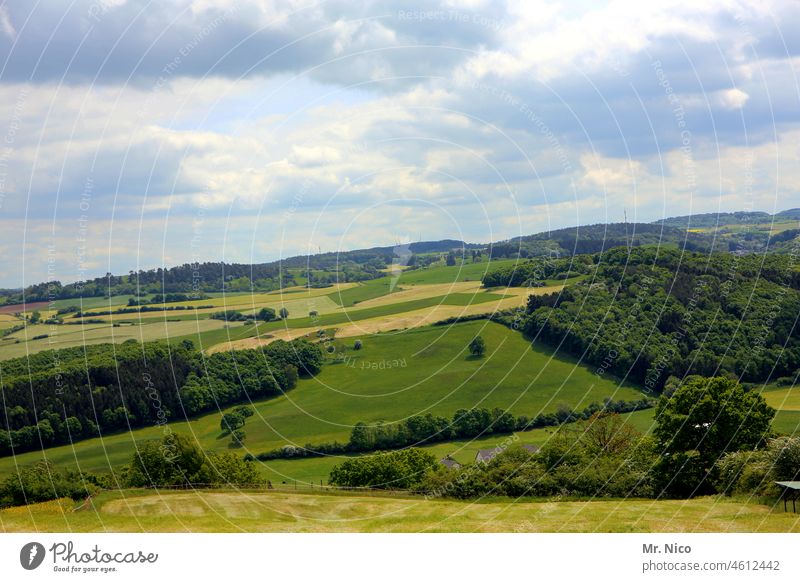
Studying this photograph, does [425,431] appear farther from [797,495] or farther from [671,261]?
[671,261]

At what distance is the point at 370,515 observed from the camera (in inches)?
1799

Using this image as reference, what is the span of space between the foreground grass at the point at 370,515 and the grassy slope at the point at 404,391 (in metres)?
41.6

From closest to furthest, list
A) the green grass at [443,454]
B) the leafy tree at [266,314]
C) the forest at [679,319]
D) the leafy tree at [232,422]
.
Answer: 1. the green grass at [443,454]
2. the leafy tree at [232,422]
3. the forest at [679,319]
4. the leafy tree at [266,314]

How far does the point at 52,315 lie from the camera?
131500 millimetres

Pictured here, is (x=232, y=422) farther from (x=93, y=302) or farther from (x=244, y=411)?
(x=93, y=302)

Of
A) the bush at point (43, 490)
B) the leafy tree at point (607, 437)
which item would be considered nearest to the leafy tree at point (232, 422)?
the bush at point (43, 490)

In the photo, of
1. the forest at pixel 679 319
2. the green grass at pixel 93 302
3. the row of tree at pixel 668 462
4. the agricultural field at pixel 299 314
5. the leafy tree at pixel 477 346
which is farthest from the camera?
the green grass at pixel 93 302

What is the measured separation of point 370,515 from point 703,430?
26.2 m

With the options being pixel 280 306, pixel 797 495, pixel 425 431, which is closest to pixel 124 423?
pixel 280 306

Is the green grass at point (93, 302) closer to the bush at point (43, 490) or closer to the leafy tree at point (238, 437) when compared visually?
the leafy tree at point (238, 437)

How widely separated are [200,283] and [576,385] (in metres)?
73.0

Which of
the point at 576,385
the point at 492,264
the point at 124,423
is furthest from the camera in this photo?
the point at 492,264

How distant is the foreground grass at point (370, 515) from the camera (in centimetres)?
4041

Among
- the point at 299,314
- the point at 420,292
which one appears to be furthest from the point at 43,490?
the point at 420,292
